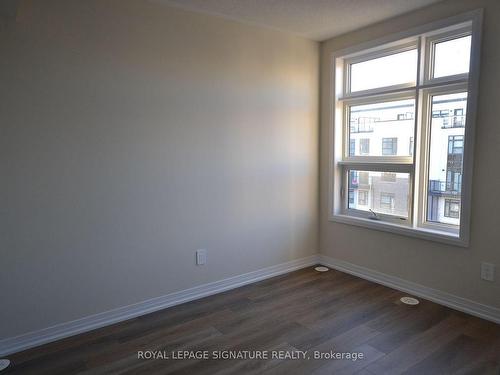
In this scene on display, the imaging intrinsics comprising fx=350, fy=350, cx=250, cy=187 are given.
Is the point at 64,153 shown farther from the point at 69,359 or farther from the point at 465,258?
the point at 465,258

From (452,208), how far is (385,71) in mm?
1401

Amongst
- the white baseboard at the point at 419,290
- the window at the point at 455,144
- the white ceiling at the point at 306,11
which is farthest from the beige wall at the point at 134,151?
the window at the point at 455,144

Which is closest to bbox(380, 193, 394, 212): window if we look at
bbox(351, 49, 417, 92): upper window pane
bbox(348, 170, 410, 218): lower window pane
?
bbox(348, 170, 410, 218): lower window pane

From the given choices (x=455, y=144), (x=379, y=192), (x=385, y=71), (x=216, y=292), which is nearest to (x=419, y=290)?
(x=379, y=192)

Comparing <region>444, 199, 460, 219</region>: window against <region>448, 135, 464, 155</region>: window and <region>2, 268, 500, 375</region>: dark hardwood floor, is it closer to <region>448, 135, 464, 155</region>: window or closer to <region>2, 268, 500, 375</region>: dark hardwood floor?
<region>448, 135, 464, 155</region>: window

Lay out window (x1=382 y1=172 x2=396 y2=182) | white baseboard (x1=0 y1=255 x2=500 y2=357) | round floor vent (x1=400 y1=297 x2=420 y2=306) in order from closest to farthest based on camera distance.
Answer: white baseboard (x1=0 y1=255 x2=500 y2=357) < round floor vent (x1=400 y1=297 x2=420 y2=306) < window (x1=382 y1=172 x2=396 y2=182)

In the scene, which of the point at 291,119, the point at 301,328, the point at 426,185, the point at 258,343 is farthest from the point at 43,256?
the point at 426,185

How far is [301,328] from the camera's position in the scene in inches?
100

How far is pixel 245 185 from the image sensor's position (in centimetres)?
329

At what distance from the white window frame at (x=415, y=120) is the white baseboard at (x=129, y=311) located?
3.42ft

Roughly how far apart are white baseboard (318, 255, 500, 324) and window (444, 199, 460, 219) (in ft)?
2.12

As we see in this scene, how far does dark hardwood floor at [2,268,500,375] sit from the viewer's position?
6.90ft

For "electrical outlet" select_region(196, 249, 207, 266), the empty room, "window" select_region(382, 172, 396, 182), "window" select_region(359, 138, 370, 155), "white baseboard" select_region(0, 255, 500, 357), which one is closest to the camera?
the empty room

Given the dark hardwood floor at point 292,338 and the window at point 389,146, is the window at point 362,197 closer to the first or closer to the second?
the window at point 389,146
